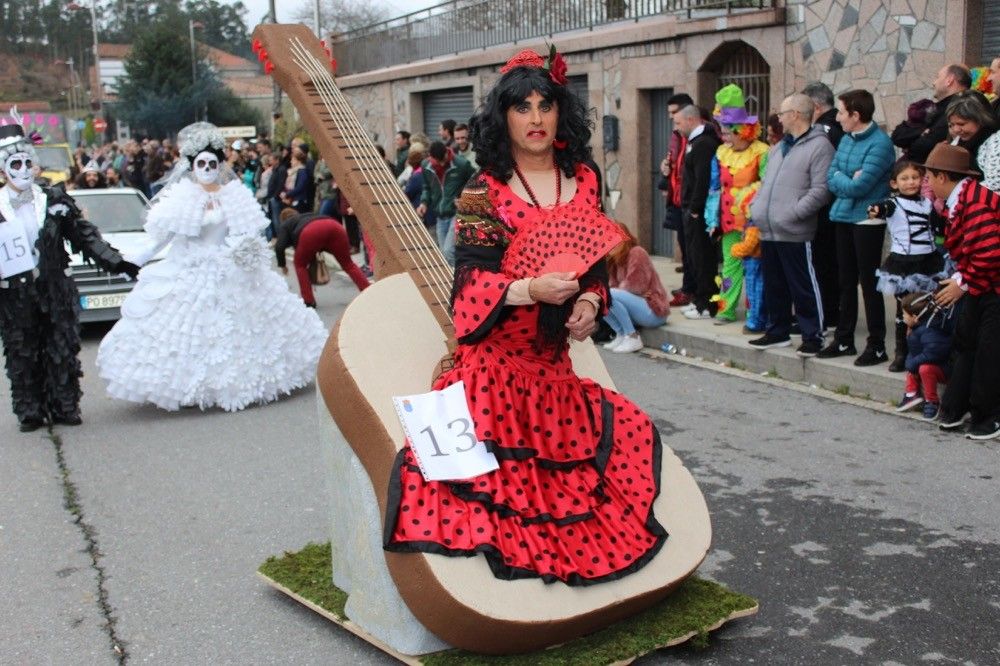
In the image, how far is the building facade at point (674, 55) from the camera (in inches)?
418

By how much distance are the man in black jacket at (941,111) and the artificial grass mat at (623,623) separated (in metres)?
4.61

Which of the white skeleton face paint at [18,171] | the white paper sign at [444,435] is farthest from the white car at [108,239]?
the white paper sign at [444,435]

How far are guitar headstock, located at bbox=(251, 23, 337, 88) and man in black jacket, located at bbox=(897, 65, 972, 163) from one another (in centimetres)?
403

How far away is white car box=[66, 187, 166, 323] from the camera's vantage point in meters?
11.2

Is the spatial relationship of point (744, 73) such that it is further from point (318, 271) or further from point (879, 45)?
point (318, 271)

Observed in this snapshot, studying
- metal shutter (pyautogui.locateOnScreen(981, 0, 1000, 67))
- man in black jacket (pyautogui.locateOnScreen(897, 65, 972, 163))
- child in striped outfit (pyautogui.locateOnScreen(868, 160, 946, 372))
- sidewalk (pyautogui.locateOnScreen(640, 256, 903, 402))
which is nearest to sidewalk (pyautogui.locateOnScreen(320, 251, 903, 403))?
sidewalk (pyautogui.locateOnScreen(640, 256, 903, 402))

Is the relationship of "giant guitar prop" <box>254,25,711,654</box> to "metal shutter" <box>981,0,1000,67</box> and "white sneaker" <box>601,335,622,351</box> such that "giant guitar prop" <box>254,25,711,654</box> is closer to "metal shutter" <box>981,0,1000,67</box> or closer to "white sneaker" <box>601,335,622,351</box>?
"white sneaker" <box>601,335,622,351</box>

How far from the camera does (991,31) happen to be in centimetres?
998

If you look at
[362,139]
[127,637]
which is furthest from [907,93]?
[127,637]

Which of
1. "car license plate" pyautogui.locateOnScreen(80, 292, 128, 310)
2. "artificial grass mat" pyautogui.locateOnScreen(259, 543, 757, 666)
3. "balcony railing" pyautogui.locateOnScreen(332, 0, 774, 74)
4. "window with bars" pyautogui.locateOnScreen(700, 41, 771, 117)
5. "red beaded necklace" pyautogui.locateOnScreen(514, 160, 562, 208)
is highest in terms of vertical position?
Answer: "balcony railing" pyautogui.locateOnScreen(332, 0, 774, 74)

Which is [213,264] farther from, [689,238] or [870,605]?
[870,605]

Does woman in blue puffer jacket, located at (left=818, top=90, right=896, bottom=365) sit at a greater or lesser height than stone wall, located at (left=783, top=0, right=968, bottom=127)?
lesser

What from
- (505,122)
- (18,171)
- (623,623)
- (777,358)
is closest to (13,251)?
(18,171)

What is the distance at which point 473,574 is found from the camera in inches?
146
